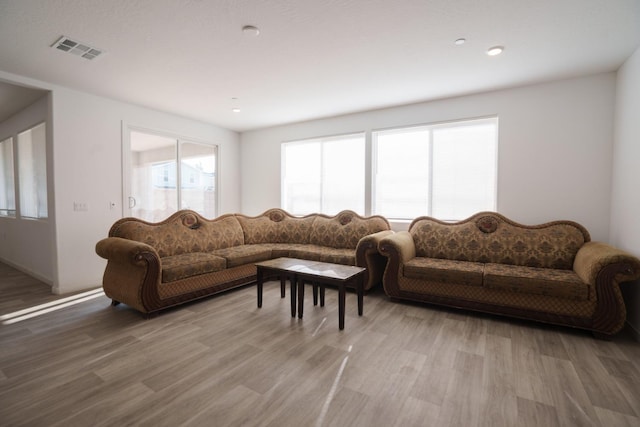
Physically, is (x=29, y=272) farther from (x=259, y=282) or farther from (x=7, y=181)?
(x=259, y=282)

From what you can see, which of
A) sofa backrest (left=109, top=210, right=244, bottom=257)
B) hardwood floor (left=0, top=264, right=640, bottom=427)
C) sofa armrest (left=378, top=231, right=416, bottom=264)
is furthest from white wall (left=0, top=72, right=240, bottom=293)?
sofa armrest (left=378, top=231, right=416, bottom=264)

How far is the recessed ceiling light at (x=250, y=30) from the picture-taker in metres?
2.43

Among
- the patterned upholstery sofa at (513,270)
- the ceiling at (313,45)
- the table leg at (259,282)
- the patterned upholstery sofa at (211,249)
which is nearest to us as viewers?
the ceiling at (313,45)

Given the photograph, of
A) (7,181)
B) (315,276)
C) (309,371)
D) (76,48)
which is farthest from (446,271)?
(7,181)

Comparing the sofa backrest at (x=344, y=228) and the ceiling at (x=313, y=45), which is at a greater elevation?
the ceiling at (x=313, y=45)

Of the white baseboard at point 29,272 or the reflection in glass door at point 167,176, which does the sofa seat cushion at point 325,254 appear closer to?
the reflection in glass door at point 167,176

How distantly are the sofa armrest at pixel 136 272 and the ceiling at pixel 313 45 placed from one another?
196cm

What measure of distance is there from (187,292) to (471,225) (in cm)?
361

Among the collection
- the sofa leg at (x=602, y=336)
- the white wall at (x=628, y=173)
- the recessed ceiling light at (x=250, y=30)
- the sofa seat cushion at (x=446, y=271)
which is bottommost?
the sofa leg at (x=602, y=336)

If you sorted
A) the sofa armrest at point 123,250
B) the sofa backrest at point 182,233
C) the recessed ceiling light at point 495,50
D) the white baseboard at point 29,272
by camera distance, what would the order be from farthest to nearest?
1. the white baseboard at point 29,272
2. the sofa backrest at point 182,233
3. the sofa armrest at point 123,250
4. the recessed ceiling light at point 495,50

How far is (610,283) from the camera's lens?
2482 millimetres

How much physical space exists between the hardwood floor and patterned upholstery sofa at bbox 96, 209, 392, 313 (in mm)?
343

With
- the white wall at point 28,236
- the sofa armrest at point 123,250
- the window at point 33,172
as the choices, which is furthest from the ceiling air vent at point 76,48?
the window at point 33,172

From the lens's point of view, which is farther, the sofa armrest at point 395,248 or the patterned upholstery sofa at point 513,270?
the sofa armrest at point 395,248
